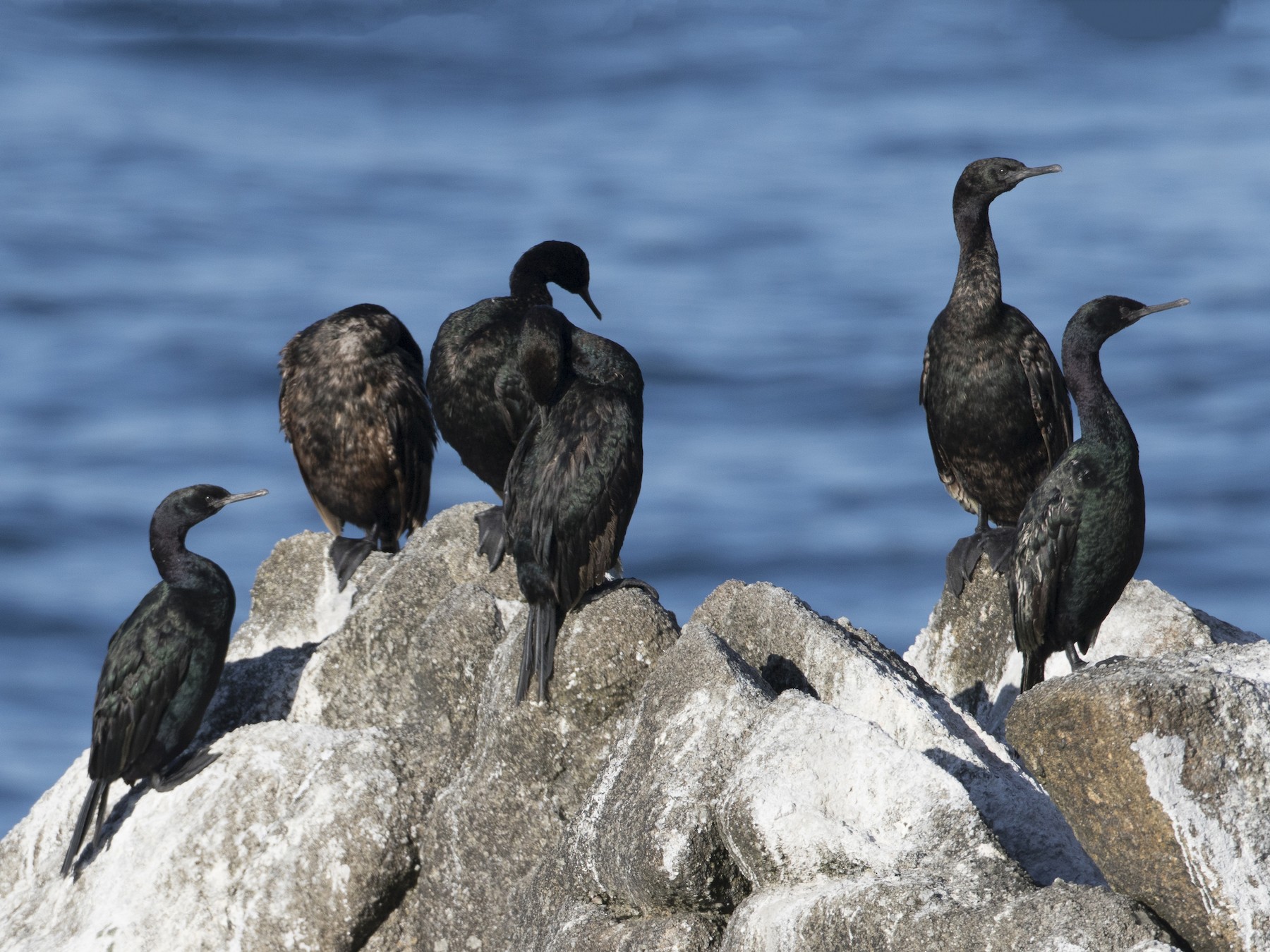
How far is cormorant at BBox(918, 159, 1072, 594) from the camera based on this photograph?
7832 millimetres

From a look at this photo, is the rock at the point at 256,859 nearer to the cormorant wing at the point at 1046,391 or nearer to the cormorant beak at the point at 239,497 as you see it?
the cormorant beak at the point at 239,497

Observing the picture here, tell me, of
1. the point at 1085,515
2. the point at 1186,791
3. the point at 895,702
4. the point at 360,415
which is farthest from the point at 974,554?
the point at 1186,791

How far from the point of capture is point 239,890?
5766 mm

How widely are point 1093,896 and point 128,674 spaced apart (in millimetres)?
3946

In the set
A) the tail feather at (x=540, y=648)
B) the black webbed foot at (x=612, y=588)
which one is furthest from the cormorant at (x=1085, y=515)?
the tail feather at (x=540, y=648)

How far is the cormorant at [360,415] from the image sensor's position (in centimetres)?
884

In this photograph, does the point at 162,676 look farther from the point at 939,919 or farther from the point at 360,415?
the point at 939,919

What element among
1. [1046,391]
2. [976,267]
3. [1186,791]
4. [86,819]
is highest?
[976,267]

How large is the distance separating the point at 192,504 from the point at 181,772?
4.36 feet

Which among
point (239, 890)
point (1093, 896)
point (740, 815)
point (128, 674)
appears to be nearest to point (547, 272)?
point (128, 674)

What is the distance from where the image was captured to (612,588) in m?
6.09

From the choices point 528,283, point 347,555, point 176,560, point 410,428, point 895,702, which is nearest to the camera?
point 895,702

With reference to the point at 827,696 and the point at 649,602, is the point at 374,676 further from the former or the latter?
the point at 827,696

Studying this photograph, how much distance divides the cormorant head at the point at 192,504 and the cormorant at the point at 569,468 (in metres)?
1.30
